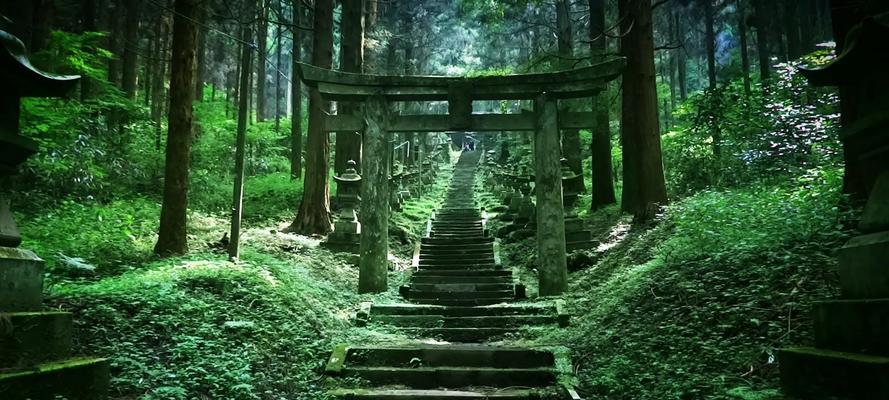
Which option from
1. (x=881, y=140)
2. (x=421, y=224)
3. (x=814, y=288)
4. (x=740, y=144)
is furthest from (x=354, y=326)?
(x=421, y=224)

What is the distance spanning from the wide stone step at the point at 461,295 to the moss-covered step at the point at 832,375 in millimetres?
7332

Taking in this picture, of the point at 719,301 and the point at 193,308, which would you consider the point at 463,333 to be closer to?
the point at 719,301

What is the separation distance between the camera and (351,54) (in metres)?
15.4

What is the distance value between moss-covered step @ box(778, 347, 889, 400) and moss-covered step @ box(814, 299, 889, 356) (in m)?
0.07

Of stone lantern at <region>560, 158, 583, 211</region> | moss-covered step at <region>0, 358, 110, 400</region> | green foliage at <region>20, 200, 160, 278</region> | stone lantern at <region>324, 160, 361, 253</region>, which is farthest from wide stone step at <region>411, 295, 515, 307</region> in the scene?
moss-covered step at <region>0, 358, 110, 400</region>

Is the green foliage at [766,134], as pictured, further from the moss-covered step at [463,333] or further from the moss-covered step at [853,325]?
the moss-covered step at [853,325]

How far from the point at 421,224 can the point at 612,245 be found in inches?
321

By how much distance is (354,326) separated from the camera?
348 inches

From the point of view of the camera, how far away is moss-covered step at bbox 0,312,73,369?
11.0 feet

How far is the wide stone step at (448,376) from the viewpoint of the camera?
6.55 meters

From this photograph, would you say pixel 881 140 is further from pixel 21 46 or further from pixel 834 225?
pixel 21 46

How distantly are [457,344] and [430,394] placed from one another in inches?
67.8

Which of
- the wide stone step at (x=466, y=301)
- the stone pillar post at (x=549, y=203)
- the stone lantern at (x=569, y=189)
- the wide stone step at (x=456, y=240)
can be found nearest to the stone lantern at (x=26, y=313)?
the wide stone step at (x=466, y=301)

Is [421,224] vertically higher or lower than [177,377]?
higher
